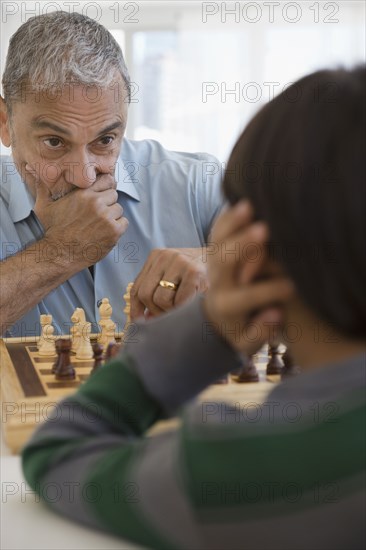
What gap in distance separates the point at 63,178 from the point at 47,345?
0.70m

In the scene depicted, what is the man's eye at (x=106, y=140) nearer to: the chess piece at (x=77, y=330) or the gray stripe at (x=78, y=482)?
the chess piece at (x=77, y=330)

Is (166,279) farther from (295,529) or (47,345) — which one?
(295,529)

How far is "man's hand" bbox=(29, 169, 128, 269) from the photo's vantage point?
2.29m

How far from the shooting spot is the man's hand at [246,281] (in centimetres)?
85

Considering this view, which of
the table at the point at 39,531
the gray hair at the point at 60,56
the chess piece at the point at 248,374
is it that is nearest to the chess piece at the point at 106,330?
the chess piece at the point at 248,374

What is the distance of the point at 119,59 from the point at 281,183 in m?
1.65

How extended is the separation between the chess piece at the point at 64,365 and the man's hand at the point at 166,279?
1.16ft

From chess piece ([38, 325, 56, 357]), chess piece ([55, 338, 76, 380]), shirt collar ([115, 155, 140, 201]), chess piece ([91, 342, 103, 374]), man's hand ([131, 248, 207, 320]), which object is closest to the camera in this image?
chess piece ([55, 338, 76, 380])

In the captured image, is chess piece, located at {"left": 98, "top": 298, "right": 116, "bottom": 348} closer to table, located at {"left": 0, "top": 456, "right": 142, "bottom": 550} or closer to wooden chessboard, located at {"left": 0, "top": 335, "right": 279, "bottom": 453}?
wooden chessboard, located at {"left": 0, "top": 335, "right": 279, "bottom": 453}

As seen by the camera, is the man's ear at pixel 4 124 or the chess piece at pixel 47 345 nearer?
the chess piece at pixel 47 345

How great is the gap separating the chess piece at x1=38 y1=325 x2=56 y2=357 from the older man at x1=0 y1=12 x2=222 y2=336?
0.29 meters

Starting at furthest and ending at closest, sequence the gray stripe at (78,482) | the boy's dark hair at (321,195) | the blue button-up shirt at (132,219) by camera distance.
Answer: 1. the blue button-up shirt at (132,219)
2. the gray stripe at (78,482)
3. the boy's dark hair at (321,195)

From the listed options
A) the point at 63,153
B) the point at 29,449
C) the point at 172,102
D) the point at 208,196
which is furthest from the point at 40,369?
the point at 172,102

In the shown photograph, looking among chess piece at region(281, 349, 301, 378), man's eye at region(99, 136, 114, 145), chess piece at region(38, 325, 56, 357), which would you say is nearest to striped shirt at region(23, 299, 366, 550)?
chess piece at region(281, 349, 301, 378)
